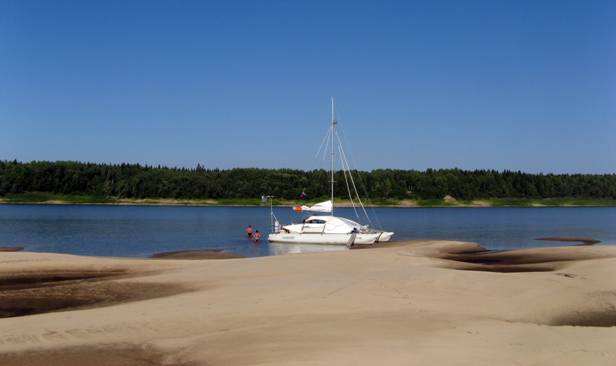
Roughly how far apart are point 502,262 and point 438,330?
23.1 metres

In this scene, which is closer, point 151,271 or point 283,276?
point 283,276

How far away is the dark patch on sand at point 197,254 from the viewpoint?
129 ft

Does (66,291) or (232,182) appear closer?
(66,291)

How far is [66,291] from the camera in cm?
2253

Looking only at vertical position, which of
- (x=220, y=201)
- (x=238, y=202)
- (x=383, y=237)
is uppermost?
(x=220, y=201)

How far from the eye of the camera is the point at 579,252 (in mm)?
39406

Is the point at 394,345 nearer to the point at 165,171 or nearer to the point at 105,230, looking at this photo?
the point at 105,230

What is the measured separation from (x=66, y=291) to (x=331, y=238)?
90.9 feet

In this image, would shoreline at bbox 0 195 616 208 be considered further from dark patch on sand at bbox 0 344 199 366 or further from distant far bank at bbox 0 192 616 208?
dark patch on sand at bbox 0 344 199 366

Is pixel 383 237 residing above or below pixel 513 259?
above

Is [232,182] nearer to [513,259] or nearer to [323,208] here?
[323,208]

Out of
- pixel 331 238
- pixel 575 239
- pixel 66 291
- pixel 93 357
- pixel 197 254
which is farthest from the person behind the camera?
pixel 575 239

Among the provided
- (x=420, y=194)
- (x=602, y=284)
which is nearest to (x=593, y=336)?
(x=602, y=284)

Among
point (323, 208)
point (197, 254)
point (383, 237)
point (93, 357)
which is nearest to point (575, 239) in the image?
point (383, 237)
